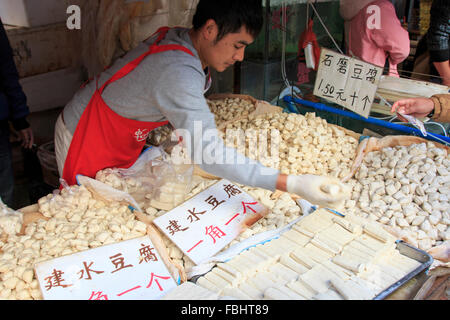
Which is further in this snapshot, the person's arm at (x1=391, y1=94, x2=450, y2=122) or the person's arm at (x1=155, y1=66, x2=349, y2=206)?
the person's arm at (x1=391, y1=94, x2=450, y2=122)

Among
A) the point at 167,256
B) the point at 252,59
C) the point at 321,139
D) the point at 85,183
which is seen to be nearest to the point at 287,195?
the point at 321,139

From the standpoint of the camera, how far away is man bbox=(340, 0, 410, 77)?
294 cm

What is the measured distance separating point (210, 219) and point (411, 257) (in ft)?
2.93

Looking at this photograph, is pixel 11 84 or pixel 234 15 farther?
pixel 11 84

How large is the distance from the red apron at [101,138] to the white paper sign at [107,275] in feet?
1.99

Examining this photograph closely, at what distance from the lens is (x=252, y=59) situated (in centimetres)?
371

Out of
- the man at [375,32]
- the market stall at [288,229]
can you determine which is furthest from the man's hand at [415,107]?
the man at [375,32]

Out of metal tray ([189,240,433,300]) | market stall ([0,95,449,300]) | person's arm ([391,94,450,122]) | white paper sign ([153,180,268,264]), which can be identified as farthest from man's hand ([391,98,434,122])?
white paper sign ([153,180,268,264])

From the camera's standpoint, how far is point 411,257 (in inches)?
63.6

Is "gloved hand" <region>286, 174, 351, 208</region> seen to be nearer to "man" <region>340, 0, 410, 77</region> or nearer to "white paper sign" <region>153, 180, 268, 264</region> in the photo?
"white paper sign" <region>153, 180, 268, 264</region>

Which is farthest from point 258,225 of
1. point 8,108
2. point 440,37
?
point 440,37

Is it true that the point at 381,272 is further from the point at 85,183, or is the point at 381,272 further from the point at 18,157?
the point at 18,157

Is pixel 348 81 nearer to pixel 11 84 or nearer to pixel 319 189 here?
pixel 319 189

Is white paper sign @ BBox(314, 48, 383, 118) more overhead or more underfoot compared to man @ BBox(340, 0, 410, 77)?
more underfoot
